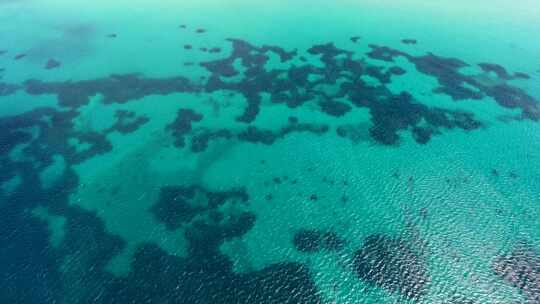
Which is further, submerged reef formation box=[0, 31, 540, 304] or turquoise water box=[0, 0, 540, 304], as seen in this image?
turquoise water box=[0, 0, 540, 304]

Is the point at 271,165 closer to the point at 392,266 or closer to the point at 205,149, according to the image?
the point at 205,149

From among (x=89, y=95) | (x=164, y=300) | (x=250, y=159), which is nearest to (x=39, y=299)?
(x=164, y=300)

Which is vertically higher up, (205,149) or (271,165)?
(271,165)

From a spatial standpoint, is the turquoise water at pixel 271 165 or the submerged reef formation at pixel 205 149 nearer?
the submerged reef formation at pixel 205 149

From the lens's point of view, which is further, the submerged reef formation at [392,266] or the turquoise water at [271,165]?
the turquoise water at [271,165]

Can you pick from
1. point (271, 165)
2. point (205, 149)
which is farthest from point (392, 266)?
point (205, 149)
